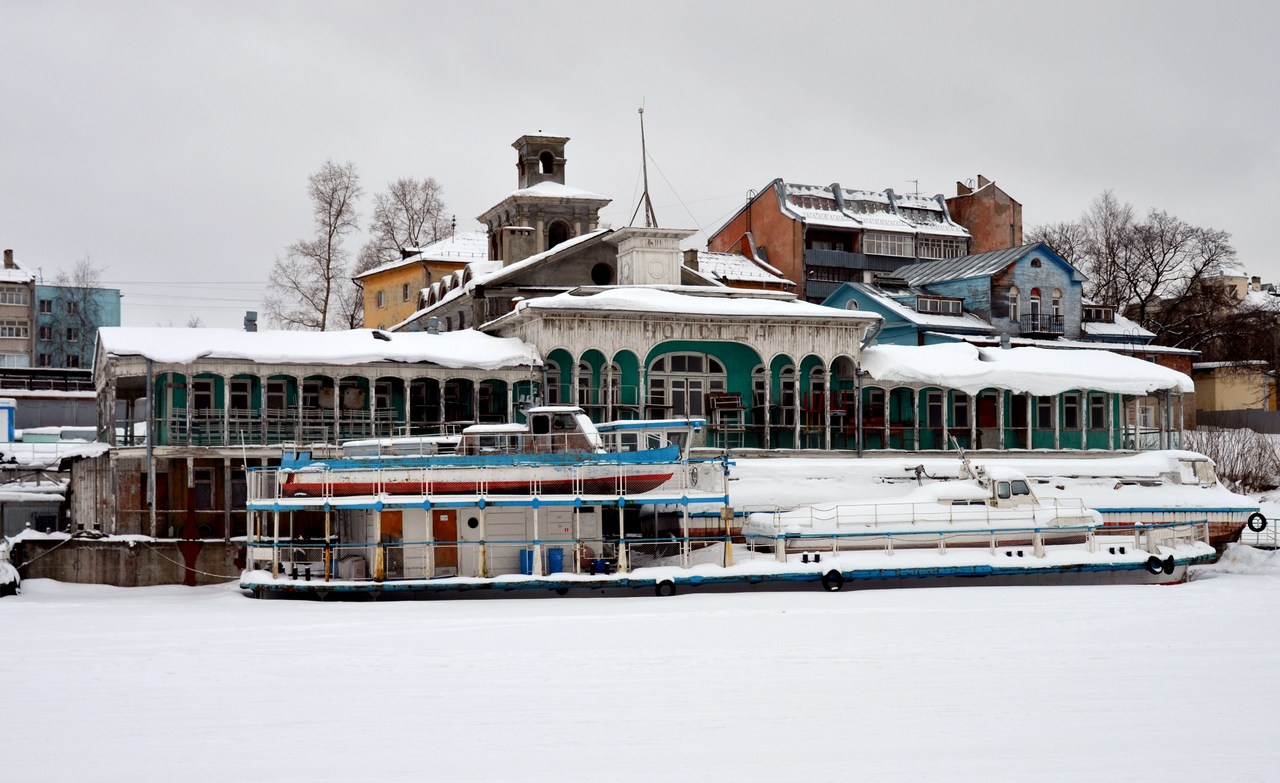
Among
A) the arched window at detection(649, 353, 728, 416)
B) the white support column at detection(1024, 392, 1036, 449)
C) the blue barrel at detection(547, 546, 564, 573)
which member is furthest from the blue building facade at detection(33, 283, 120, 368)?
the blue barrel at detection(547, 546, 564, 573)

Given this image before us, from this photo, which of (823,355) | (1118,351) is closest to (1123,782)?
(823,355)

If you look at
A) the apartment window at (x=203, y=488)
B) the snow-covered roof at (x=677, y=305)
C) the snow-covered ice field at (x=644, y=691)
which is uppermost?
the snow-covered roof at (x=677, y=305)

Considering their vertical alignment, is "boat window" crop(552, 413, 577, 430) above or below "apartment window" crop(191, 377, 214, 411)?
below

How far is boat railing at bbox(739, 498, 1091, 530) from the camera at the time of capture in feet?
120

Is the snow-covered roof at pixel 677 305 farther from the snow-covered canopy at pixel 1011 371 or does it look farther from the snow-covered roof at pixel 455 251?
the snow-covered roof at pixel 455 251

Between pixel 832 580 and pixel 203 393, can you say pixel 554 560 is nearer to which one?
pixel 832 580

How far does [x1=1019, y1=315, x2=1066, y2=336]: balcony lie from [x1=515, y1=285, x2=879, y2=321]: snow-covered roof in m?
19.2

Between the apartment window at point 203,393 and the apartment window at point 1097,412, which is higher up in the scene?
the apartment window at point 203,393

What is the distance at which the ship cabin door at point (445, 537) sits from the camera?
3472 centimetres

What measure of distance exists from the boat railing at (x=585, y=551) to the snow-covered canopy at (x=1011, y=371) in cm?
1130

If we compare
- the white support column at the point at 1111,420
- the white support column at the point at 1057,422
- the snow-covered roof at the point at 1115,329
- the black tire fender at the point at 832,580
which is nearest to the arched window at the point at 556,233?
the white support column at the point at 1057,422

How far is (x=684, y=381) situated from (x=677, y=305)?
297cm

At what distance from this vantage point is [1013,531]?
122 feet

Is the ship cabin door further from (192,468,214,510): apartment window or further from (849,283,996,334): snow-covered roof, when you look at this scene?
(849,283,996,334): snow-covered roof
